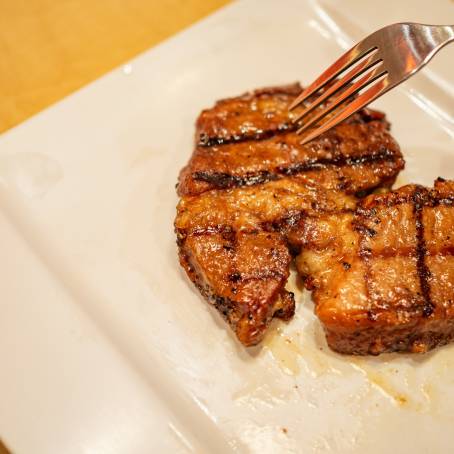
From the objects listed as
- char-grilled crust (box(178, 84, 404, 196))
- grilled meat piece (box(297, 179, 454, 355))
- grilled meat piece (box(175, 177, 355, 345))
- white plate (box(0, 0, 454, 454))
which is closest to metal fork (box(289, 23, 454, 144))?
char-grilled crust (box(178, 84, 404, 196))

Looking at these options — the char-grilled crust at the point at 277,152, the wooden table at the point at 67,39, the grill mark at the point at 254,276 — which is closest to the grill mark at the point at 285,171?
the char-grilled crust at the point at 277,152

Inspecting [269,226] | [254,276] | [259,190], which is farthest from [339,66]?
[254,276]

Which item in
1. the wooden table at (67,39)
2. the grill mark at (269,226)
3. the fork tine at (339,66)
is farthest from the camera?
the wooden table at (67,39)

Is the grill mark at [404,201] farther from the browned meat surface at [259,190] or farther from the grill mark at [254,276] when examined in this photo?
the grill mark at [254,276]

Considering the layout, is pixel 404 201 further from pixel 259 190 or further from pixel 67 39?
pixel 67 39

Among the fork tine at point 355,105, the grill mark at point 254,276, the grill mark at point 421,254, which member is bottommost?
the grill mark at point 421,254

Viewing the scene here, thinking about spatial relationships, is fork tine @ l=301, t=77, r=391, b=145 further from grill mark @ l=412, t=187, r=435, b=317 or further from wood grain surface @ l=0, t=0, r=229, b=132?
wood grain surface @ l=0, t=0, r=229, b=132

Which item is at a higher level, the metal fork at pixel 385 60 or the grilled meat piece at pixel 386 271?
the metal fork at pixel 385 60
